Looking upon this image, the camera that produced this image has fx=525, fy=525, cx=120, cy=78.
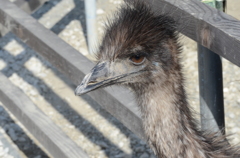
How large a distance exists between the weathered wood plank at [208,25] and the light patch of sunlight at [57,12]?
432 centimetres

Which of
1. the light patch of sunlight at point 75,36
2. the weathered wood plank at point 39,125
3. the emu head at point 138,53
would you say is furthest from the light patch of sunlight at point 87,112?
the emu head at point 138,53

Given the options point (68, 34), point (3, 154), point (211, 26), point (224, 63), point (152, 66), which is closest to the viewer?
point (211, 26)

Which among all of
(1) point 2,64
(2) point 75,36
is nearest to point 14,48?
(1) point 2,64

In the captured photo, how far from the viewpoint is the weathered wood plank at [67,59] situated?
324 cm

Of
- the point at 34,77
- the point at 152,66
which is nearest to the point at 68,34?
the point at 34,77

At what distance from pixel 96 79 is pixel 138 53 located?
10.5 inches

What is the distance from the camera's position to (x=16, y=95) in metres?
4.11

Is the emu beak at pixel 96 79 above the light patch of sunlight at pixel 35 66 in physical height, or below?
above

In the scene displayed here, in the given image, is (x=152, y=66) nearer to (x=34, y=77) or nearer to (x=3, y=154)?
(x=3, y=154)

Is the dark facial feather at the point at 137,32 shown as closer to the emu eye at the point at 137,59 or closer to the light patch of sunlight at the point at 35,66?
the emu eye at the point at 137,59

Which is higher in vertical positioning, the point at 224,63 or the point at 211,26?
the point at 211,26

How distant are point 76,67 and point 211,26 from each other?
128 centimetres

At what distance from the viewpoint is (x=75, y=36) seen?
22.0ft

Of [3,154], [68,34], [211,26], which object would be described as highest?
[211,26]
